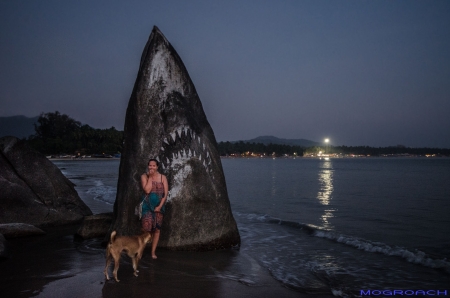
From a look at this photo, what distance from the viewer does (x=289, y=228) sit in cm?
1267

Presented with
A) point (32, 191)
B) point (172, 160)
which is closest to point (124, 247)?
point (172, 160)

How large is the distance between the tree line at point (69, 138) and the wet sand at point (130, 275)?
128 meters

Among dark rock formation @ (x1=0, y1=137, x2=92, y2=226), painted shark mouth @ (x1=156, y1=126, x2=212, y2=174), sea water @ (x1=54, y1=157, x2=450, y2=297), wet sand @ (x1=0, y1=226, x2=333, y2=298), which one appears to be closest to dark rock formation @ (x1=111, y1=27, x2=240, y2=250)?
painted shark mouth @ (x1=156, y1=126, x2=212, y2=174)

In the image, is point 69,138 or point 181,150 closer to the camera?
point 181,150

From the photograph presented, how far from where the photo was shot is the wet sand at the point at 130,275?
554 centimetres

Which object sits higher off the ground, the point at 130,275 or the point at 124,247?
the point at 124,247

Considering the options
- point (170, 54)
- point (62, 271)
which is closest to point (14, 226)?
point (62, 271)

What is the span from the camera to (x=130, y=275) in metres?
6.27

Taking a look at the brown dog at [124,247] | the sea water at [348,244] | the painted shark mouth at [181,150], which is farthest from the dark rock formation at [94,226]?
the sea water at [348,244]

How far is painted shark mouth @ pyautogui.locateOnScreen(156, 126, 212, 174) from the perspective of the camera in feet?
27.1

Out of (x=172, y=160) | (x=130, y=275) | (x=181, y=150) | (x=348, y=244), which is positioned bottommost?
(x=348, y=244)

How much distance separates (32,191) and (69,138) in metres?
132

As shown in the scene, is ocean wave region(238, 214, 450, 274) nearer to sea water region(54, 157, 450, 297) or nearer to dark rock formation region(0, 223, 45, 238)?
sea water region(54, 157, 450, 297)

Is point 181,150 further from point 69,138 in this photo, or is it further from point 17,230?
point 69,138
